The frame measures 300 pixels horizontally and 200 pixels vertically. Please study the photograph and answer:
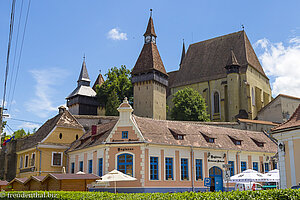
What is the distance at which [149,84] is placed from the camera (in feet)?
197

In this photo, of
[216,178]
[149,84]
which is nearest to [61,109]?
[216,178]

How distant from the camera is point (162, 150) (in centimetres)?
2889

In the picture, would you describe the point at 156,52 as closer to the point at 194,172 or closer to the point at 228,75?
the point at 228,75

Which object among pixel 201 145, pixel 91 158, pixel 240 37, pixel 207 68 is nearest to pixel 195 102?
pixel 207 68

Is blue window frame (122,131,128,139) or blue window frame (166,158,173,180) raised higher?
blue window frame (122,131,128,139)

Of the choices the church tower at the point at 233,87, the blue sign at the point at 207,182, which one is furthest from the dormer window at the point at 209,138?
the church tower at the point at 233,87

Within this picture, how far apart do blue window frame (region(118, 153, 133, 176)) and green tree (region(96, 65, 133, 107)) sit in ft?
113

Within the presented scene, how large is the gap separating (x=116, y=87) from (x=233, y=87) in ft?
69.1

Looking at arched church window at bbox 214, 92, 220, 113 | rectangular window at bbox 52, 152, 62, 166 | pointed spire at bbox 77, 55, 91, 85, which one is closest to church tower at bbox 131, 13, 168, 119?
arched church window at bbox 214, 92, 220, 113

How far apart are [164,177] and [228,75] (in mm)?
37577

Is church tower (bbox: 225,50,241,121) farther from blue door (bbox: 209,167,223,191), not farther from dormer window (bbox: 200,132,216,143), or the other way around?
blue door (bbox: 209,167,223,191)

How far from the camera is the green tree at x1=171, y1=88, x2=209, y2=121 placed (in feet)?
187

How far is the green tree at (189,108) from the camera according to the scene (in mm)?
57000

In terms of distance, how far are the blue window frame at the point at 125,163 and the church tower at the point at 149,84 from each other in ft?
99.7
